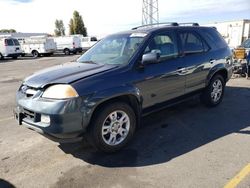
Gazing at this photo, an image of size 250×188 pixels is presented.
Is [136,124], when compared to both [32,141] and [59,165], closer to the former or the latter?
[59,165]

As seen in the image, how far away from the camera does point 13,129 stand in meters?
5.00

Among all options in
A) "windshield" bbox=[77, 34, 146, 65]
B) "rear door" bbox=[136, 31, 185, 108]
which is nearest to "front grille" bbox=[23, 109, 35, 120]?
"windshield" bbox=[77, 34, 146, 65]

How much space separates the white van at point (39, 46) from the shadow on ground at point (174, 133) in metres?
24.1

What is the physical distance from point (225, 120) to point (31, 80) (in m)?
3.73

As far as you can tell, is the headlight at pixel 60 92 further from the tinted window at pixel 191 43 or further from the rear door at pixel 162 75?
the tinted window at pixel 191 43

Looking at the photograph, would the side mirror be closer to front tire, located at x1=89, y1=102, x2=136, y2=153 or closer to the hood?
the hood

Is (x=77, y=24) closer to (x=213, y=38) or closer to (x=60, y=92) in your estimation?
(x=213, y=38)

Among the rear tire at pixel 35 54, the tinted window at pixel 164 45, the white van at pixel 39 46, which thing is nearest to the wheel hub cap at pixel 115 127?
the tinted window at pixel 164 45

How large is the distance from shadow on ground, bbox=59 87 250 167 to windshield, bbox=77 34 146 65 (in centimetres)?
142

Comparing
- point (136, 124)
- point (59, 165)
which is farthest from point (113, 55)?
point (59, 165)

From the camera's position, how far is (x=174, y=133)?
4.47m

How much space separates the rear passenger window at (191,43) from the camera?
4.85m

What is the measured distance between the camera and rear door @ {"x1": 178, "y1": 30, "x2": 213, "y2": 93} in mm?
4824

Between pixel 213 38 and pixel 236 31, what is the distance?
19.8 m
